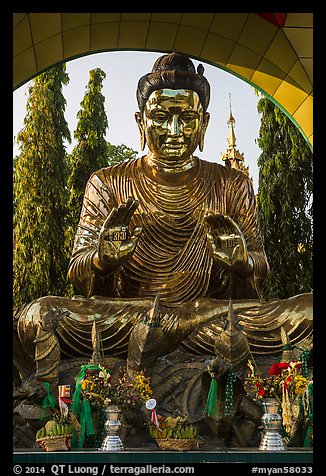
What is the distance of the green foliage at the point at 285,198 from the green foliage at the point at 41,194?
2336 millimetres

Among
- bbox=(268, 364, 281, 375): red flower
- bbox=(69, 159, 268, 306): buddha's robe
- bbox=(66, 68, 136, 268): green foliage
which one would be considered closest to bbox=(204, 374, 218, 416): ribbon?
bbox=(268, 364, 281, 375): red flower

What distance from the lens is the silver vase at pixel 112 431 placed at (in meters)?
5.65

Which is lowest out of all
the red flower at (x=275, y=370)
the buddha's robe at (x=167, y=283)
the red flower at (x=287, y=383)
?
the red flower at (x=287, y=383)

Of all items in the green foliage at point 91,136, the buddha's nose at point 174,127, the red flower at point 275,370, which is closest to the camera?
the red flower at point 275,370

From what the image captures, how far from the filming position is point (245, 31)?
7.42 m

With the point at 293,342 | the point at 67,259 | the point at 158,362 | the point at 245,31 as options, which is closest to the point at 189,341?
the point at 158,362

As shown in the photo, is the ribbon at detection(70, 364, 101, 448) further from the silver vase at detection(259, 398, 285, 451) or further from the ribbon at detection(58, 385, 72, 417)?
the silver vase at detection(259, 398, 285, 451)

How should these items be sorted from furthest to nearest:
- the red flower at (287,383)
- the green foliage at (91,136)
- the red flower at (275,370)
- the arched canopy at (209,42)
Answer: the green foliage at (91,136) < the arched canopy at (209,42) < the red flower at (275,370) < the red flower at (287,383)

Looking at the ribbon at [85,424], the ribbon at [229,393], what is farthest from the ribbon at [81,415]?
the ribbon at [229,393]

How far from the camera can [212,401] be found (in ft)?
19.9

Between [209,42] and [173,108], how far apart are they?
24.0 inches

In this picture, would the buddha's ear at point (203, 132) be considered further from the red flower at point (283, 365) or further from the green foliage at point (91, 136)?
the green foliage at point (91, 136)

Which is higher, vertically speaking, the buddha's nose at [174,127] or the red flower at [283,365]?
the buddha's nose at [174,127]

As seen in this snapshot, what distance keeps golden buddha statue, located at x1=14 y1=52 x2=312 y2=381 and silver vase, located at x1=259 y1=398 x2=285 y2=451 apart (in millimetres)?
729
